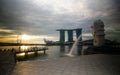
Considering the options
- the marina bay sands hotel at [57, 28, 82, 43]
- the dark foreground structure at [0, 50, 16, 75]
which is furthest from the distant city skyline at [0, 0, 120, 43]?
the dark foreground structure at [0, 50, 16, 75]

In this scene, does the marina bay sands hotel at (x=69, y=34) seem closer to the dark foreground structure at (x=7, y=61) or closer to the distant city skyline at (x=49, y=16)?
the distant city skyline at (x=49, y=16)

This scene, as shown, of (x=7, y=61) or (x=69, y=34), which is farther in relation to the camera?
(x=69, y=34)

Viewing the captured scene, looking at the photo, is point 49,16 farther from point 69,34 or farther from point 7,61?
point 7,61

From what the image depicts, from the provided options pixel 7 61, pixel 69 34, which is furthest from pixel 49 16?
pixel 7 61

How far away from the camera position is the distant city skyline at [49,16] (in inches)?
270

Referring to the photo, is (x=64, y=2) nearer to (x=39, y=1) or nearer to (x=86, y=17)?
(x=39, y=1)

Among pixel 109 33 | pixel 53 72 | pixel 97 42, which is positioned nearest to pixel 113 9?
pixel 109 33

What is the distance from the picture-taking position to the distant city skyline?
6855 mm

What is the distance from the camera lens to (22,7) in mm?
6762

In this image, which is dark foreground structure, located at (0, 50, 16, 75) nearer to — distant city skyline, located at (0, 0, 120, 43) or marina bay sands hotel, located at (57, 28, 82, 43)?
distant city skyline, located at (0, 0, 120, 43)

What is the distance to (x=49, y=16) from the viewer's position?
7.88 meters

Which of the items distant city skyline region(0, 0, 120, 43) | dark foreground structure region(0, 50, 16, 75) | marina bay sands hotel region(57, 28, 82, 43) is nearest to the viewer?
dark foreground structure region(0, 50, 16, 75)

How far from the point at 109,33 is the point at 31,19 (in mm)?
4144

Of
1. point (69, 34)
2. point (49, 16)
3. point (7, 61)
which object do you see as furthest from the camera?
point (69, 34)
